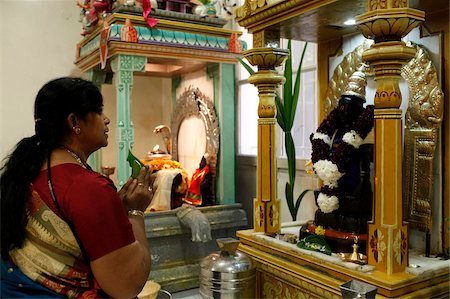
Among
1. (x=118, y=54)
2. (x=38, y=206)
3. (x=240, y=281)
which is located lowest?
(x=240, y=281)

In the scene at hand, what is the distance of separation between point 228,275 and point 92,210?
57.4 inches

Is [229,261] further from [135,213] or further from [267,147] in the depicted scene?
[135,213]

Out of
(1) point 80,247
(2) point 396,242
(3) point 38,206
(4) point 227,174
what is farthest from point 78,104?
(4) point 227,174

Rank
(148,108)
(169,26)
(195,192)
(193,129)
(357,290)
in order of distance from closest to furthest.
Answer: (357,290)
(169,26)
(195,192)
(193,129)
(148,108)

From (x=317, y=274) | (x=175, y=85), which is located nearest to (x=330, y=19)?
(x=317, y=274)

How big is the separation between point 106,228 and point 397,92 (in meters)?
1.37

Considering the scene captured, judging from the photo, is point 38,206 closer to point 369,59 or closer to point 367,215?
point 369,59

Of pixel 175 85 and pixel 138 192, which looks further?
pixel 175 85

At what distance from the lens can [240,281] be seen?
2598mm

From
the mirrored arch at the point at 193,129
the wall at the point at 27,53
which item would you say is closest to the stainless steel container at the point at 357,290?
the mirrored arch at the point at 193,129

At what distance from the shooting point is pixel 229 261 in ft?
8.68

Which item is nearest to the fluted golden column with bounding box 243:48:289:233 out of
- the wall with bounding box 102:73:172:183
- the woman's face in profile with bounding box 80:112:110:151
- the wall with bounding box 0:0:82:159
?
the woman's face in profile with bounding box 80:112:110:151

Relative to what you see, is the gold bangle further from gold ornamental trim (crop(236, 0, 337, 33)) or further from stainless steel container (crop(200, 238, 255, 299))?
gold ornamental trim (crop(236, 0, 337, 33))

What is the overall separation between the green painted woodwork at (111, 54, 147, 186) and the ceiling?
1.45 metres
